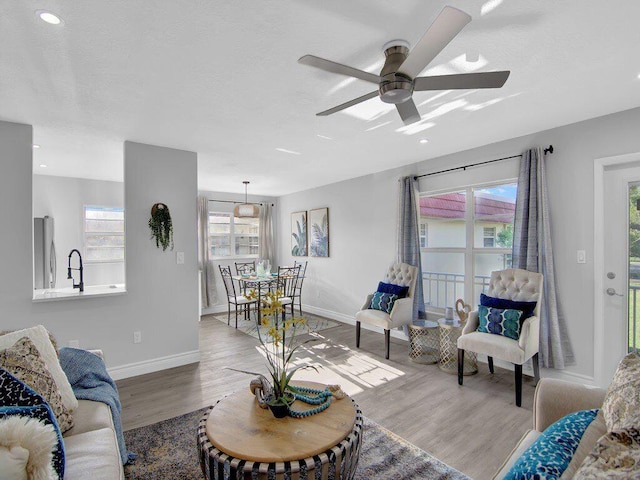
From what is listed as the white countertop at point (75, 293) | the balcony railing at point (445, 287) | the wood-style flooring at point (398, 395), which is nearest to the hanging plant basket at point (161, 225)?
the white countertop at point (75, 293)

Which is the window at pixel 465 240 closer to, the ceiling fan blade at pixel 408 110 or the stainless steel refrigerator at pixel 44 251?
the ceiling fan blade at pixel 408 110

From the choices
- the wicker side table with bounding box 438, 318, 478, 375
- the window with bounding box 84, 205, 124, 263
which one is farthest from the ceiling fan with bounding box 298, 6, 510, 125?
the window with bounding box 84, 205, 124, 263

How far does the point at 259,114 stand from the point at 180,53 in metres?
0.95

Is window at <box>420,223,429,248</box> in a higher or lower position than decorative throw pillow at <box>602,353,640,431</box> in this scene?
higher

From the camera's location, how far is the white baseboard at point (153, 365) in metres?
3.47

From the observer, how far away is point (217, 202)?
6742mm

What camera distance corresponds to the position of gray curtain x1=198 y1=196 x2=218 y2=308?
6.40 meters

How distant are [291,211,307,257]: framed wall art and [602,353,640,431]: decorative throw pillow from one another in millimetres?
5700

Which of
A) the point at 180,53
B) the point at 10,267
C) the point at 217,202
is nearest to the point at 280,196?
the point at 217,202

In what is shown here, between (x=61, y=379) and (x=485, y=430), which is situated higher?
(x=61, y=379)

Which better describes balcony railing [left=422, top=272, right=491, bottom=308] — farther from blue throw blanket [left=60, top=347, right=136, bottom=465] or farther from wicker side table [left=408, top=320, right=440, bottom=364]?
blue throw blanket [left=60, top=347, right=136, bottom=465]

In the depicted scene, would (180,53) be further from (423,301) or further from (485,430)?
(423,301)

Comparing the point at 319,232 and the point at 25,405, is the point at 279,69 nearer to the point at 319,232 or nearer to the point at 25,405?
the point at 25,405

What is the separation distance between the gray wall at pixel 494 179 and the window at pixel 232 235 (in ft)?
5.06
